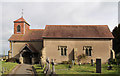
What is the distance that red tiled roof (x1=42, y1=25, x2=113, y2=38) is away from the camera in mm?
23438

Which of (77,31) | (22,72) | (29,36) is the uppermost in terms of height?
(77,31)

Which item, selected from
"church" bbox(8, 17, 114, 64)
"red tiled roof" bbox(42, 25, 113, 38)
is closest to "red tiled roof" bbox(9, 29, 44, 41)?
"church" bbox(8, 17, 114, 64)

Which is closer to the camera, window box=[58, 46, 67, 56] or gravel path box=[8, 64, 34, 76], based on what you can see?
gravel path box=[8, 64, 34, 76]

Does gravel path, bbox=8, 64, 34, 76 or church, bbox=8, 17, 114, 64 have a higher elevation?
church, bbox=8, 17, 114, 64

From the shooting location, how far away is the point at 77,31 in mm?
24922

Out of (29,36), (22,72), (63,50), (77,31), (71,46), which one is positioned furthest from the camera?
(29,36)

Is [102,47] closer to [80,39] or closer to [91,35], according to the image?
[91,35]

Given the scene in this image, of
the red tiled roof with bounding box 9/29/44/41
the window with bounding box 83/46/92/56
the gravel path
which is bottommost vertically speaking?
the gravel path

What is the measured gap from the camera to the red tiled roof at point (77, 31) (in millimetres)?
23438

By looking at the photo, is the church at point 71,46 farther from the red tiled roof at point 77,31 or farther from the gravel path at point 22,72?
the gravel path at point 22,72

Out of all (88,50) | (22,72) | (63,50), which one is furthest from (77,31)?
(22,72)

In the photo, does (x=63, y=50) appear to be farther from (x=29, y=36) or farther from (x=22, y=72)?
(x=22, y=72)

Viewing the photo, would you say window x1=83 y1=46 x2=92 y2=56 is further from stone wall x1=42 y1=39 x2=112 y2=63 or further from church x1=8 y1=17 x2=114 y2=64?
stone wall x1=42 y1=39 x2=112 y2=63

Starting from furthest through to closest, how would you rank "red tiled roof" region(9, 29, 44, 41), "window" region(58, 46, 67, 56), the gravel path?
"red tiled roof" region(9, 29, 44, 41)
"window" region(58, 46, 67, 56)
the gravel path
